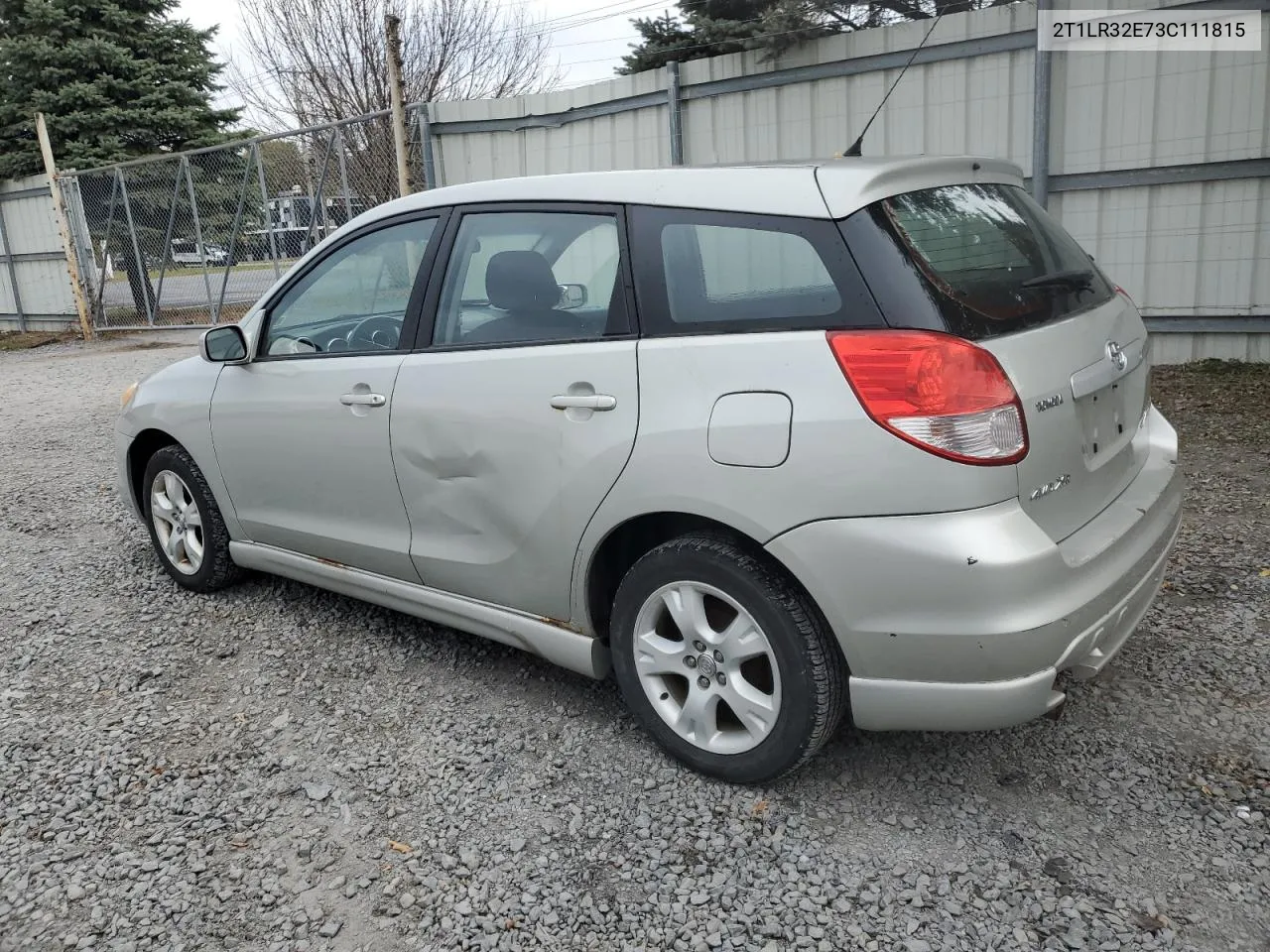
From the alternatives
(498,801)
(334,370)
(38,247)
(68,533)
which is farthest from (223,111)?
A: (498,801)

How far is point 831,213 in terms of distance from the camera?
2.51 metres

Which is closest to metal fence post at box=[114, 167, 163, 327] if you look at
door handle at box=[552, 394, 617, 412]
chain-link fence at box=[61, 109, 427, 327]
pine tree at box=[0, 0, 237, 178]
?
chain-link fence at box=[61, 109, 427, 327]

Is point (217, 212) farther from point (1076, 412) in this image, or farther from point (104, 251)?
point (1076, 412)

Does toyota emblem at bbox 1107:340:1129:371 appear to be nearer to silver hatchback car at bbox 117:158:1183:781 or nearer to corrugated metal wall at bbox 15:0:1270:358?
silver hatchback car at bbox 117:158:1183:781

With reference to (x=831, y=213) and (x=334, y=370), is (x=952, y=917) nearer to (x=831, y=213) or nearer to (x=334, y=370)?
(x=831, y=213)

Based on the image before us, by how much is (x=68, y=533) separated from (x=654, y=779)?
13.7ft

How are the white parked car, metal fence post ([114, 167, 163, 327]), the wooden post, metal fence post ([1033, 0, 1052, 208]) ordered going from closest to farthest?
metal fence post ([1033, 0, 1052, 208]), the white parked car, metal fence post ([114, 167, 163, 327]), the wooden post

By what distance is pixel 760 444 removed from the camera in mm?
2484

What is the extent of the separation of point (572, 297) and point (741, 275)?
615 millimetres

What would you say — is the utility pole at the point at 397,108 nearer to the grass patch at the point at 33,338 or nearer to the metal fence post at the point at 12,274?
the grass patch at the point at 33,338

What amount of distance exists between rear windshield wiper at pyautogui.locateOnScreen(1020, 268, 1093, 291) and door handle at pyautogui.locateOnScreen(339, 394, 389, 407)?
2.02 meters

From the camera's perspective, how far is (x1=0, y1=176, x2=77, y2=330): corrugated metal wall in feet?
57.6

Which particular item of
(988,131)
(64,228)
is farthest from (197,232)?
(988,131)

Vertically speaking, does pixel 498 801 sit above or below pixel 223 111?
below
